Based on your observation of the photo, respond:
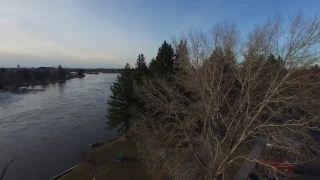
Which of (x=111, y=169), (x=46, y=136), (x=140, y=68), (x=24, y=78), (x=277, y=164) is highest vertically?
(x=140, y=68)

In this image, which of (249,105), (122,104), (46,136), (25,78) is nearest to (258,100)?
(249,105)

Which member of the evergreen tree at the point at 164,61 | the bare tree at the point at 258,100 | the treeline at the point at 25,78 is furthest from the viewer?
the treeline at the point at 25,78

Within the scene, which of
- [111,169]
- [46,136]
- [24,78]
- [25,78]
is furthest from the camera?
[24,78]

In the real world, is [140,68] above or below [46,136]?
above

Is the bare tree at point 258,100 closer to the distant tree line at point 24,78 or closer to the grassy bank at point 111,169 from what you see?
the grassy bank at point 111,169

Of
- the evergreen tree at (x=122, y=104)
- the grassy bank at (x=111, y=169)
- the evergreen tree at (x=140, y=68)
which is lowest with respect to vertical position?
the grassy bank at (x=111, y=169)

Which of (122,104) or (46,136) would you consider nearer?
(122,104)

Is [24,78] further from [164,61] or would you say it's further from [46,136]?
[164,61]

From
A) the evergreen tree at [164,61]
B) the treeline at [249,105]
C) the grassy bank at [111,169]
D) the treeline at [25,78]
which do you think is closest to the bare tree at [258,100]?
the treeline at [249,105]

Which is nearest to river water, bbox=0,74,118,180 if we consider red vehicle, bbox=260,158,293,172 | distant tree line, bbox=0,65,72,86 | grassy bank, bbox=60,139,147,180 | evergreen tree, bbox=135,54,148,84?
grassy bank, bbox=60,139,147,180
